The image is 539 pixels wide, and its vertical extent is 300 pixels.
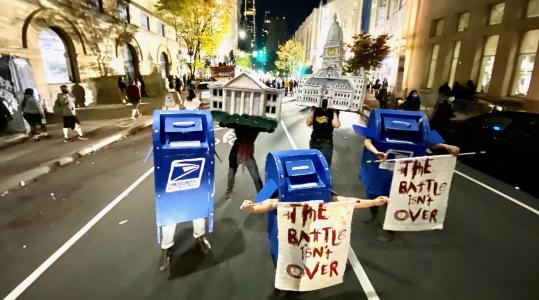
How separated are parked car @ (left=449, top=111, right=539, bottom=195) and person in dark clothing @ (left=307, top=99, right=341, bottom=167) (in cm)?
445

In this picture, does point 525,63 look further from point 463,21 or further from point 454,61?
point 463,21

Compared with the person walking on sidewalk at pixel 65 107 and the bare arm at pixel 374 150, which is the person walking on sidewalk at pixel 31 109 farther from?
the bare arm at pixel 374 150

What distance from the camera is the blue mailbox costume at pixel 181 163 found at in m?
3.45

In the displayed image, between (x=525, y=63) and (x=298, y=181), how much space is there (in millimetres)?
17496

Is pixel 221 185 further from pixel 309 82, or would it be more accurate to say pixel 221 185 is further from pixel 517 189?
pixel 517 189

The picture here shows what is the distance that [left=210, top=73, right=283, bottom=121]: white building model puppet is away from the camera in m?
4.27

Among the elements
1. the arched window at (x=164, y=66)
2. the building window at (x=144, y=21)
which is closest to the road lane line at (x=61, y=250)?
the building window at (x=144, y=21)

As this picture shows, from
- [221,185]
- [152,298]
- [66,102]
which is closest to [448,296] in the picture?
[152,298]

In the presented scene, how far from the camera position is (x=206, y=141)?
3633 mm

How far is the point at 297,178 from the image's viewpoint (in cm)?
316

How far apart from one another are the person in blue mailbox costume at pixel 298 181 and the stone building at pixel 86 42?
13.2m

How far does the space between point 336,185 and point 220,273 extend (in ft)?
12.0

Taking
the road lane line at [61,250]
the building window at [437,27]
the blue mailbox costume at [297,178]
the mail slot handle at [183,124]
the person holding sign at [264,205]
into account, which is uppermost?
the building window at [437,27]

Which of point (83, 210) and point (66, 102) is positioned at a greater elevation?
point (66, 102)
